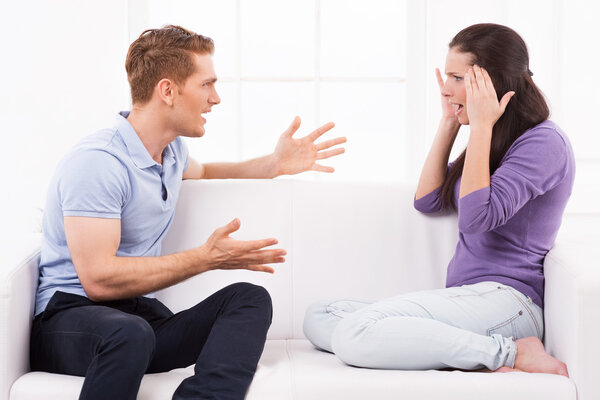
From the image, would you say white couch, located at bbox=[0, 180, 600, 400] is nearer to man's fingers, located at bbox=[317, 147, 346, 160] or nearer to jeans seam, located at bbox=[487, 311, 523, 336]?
man's fingers, located at bbox=[317, 147, 346, 160]

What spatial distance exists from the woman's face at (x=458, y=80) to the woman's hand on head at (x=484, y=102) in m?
0.07

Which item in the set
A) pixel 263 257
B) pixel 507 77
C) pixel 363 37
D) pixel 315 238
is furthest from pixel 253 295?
pixel 363 37

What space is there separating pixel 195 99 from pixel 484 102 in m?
0.79

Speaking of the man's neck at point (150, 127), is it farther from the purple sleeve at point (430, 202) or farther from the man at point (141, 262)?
the purple sleeve at point (430, 202)

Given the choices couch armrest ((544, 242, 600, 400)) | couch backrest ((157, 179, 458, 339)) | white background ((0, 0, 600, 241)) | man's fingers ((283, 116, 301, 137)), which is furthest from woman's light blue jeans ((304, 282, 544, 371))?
white background ((0, 0, 600, 241))

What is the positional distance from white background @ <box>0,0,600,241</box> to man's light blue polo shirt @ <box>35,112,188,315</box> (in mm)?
1253

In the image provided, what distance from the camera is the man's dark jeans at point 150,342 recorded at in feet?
5.39

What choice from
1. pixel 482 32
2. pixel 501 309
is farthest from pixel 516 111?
pixel 501 309

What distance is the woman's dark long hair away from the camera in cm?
203

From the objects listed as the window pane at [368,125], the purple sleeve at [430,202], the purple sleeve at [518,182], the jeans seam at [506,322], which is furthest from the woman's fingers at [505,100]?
the window pane at [368,125]

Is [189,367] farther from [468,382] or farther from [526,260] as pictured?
[526,260]

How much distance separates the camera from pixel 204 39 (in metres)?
2.15

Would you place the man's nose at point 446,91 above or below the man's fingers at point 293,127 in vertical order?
above

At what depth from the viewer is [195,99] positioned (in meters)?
2.11
